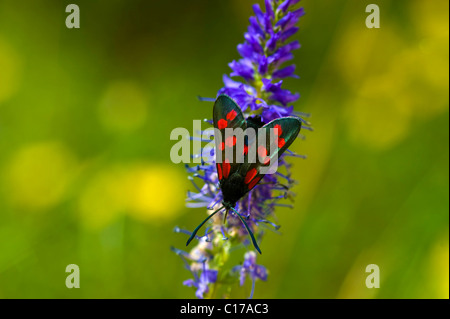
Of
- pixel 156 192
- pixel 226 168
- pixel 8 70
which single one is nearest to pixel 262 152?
pixel 226 168

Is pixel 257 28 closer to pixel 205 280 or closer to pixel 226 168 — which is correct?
pixel 226 168

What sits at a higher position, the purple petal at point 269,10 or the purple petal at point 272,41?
the purple petal at point 269,10

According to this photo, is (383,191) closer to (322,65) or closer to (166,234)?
(322,65)

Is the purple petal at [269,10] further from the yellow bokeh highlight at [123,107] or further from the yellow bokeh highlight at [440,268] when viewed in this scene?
the yellow bokeh highlight at [440,268]

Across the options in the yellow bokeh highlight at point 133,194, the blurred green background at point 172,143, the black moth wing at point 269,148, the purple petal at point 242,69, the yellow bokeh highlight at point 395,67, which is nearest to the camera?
the black moth wing at point 269,148

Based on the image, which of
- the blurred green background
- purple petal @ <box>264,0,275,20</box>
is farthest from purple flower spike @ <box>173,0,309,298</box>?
the blurred green background

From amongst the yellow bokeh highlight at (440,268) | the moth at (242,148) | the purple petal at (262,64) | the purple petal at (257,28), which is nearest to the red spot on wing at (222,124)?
the moth at (242,148)
